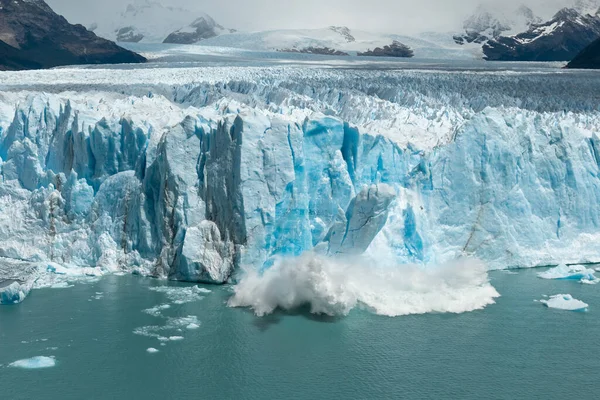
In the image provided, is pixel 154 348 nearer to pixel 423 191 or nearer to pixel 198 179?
pixel 198 179

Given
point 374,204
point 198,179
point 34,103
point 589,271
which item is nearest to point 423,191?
point 374,204

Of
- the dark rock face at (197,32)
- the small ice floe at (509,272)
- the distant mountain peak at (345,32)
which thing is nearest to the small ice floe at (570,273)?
the small ice floe at (509,272)

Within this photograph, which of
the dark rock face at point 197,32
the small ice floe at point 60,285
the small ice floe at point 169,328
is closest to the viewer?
the small ice floe at point 169,328

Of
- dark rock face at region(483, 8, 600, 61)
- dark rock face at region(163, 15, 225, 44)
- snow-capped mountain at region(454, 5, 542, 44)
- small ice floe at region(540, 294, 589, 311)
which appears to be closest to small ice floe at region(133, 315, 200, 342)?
small ice floe at region(540, 294, 589, 311)

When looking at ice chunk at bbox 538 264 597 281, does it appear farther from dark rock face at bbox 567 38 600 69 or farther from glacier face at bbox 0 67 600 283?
dark rock face at bbox 567 38 600 69

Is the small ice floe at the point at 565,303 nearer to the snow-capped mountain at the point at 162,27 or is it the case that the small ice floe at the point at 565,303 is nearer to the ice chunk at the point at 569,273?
the ice chunk at the point at 569,273

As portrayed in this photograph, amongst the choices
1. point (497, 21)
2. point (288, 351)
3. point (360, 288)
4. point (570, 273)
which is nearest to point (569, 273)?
point (570, 273)

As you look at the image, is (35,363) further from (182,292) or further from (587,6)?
(587,6)
